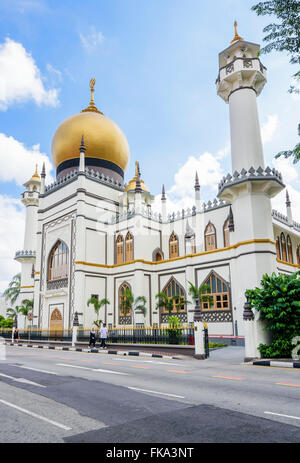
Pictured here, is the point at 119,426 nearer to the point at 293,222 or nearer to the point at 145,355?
the point at 145,355

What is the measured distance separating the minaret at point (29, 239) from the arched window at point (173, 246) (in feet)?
55.0

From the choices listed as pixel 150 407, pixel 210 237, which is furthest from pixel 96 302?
pixel 150 407

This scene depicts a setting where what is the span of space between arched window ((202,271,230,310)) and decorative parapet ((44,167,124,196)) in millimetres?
12841

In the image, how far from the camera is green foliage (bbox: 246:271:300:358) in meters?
11.7

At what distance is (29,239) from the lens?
127 ft

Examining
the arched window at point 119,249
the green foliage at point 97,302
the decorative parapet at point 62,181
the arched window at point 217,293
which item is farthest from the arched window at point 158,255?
the decorative parapet at point 62,181

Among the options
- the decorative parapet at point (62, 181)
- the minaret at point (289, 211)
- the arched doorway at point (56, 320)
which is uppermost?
the decorative parapet at point (62, 181)

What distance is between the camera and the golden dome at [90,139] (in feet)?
103

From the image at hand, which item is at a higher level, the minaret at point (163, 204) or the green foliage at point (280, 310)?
the minaret at point (163, 204)

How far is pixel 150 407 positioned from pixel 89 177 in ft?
82.1

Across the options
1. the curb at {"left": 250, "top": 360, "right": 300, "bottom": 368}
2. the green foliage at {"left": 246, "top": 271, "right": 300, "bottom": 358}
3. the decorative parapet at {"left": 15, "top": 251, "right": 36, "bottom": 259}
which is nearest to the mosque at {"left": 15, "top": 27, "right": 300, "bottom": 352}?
the decorative parapet at {"left": 15, "top": 251, "right": 36, "bottom": 259}

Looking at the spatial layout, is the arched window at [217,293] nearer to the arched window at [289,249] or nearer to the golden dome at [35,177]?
the arched window at [289,249]

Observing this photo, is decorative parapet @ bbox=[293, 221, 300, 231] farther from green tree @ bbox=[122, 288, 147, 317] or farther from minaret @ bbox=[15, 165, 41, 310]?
minaret @ bbox=[15, 165, 41, 310]

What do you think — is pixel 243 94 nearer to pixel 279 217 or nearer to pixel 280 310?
pixel 279 217
